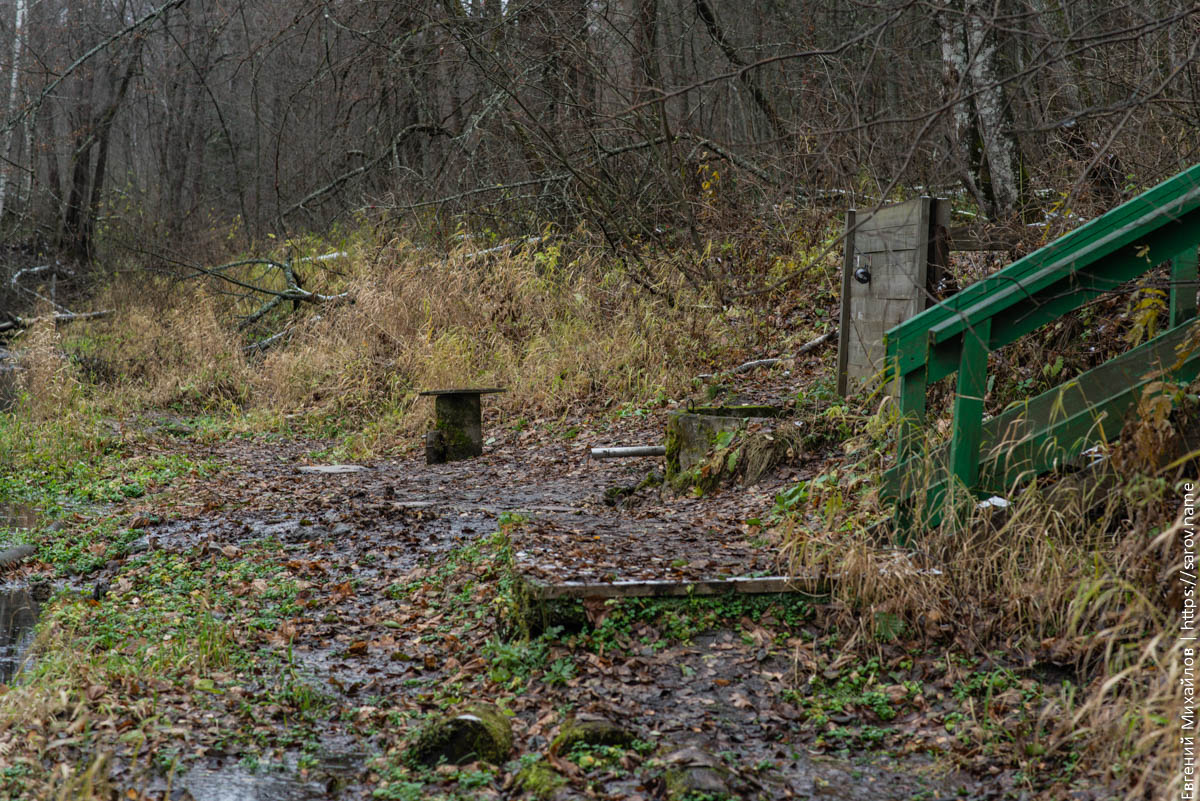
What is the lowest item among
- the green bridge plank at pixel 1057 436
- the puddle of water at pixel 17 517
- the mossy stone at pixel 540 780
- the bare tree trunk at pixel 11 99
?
the puddle of water at pixel 17 517

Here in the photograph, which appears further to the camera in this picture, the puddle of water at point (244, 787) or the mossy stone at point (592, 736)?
A: the mossy stone at point (592, 736)

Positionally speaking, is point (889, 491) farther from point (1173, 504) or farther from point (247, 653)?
point (247, 653)

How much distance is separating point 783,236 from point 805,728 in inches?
307

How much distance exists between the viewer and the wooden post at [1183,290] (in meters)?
5.00

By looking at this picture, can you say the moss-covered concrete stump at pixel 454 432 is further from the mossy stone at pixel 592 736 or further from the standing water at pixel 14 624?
the mossy stone at pixel 592 736

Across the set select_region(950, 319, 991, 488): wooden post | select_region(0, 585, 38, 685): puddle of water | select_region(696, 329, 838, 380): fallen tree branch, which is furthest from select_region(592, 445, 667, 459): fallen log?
select_region(0, 585, 38, 685): puddle of water

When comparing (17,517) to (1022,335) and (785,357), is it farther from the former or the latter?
(1022,335)

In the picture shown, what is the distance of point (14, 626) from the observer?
5621 millimetres

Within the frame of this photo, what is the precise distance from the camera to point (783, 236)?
35.8ft

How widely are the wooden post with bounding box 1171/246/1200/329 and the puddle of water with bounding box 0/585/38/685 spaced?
19.2 ft

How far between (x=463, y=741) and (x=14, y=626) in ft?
11.0

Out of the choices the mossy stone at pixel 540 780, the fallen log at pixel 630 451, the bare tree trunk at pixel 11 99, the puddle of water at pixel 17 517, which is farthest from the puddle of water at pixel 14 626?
the bare tree trunk at pixel 11 99

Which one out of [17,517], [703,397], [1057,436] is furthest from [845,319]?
[17,517]

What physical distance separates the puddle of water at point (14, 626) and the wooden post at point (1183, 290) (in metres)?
5.84
